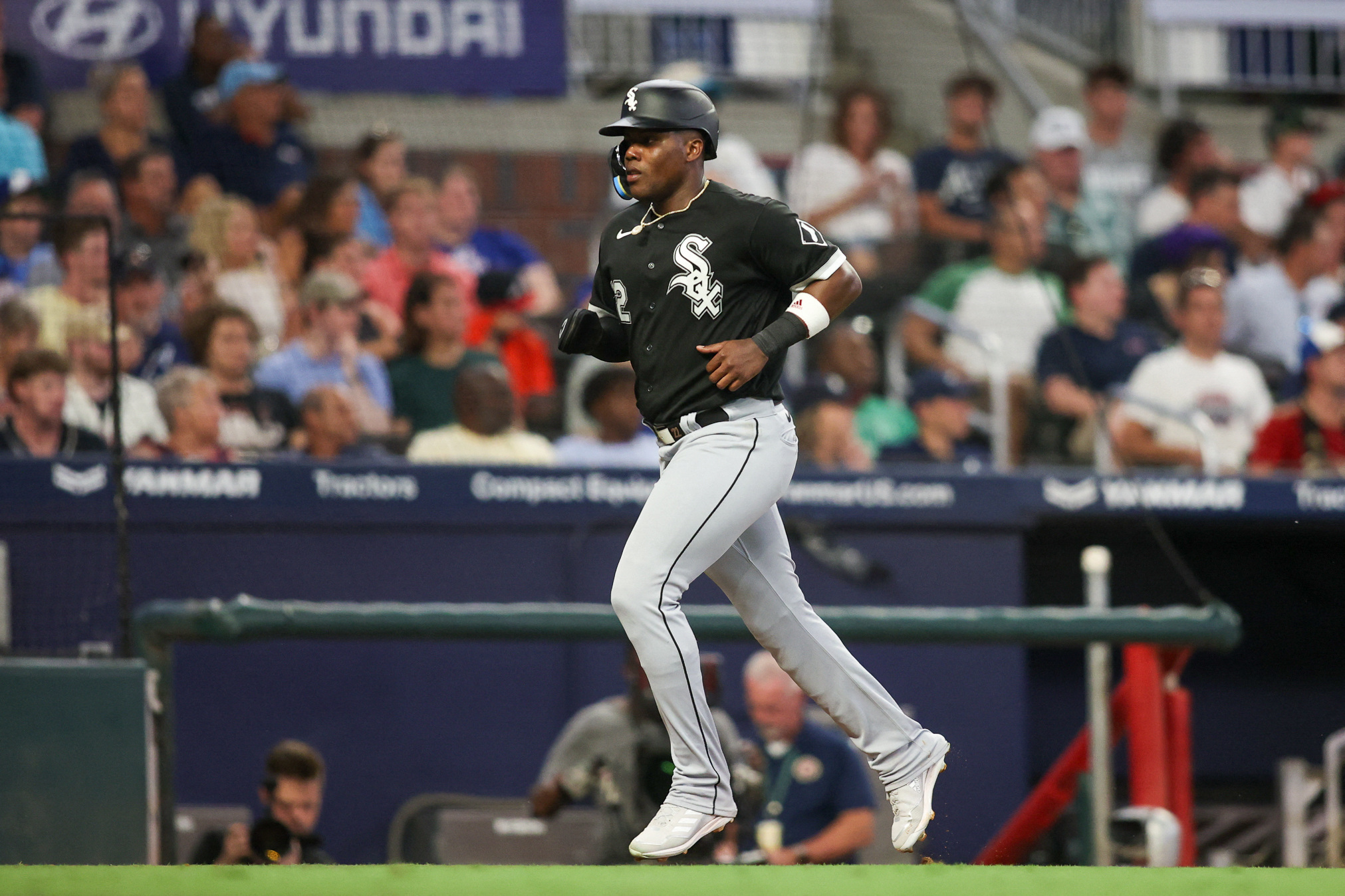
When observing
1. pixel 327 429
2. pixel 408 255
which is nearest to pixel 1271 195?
pixel 408 255

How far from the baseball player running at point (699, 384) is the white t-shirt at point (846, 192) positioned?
4699 millimetres

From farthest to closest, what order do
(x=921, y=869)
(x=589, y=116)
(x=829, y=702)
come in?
1. (x=589, y=116)
2. (x=829, y=702)
3. (x=921, y=869)

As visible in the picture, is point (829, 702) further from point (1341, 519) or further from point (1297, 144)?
point (1297, 144)

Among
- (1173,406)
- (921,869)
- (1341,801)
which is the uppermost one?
(1173,406)

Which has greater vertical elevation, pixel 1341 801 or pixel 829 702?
pixel 829 702

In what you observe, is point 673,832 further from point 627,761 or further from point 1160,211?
point 1160,211

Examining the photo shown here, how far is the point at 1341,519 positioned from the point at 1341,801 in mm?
1160

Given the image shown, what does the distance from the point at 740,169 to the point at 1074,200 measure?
6.49ft

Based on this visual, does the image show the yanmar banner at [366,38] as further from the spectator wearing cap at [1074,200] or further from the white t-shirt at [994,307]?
→ the spectator wearing cap at [1074,200]

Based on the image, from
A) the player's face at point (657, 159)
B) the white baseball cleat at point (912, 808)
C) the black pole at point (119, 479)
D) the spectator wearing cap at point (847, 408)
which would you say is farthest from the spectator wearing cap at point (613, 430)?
the player's face at point (657, 159)

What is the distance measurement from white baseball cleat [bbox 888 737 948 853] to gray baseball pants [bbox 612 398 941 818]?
26mm

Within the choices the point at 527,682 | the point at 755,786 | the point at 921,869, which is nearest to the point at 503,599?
the point at 527,682

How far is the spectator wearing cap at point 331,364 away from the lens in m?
7.22

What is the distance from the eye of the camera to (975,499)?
7109mm
